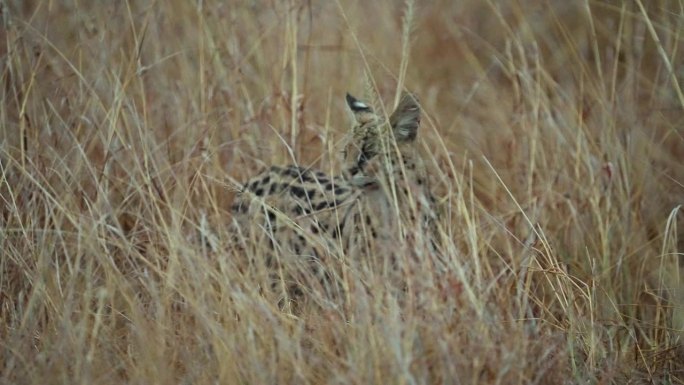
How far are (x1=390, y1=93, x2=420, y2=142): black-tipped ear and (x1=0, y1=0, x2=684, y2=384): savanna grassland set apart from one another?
11cm

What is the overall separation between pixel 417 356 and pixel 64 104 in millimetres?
2032

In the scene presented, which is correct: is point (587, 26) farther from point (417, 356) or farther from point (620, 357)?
point (417, 356)

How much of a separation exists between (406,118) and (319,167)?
988 millimetres

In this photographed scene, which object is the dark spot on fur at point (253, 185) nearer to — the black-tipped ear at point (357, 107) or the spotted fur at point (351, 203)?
the spotted fur at point (351, 203)

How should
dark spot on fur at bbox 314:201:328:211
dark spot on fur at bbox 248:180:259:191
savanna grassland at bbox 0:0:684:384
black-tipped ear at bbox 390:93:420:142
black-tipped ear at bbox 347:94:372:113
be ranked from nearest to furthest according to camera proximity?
1. savanna grassland at bbox 0:0:684:384
2. black-tipped ear at bbox 390:93:420:142
3. black-tipped ear at bbox 347:94:372:113
4. dark spot on fur at bbox 314:201:328:211
5. dark spot on fur at bbox 248:180:259:191

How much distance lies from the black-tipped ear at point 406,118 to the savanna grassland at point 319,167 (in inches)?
4.2

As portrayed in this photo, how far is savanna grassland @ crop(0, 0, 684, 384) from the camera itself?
290 cm

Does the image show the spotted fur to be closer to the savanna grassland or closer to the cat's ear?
the cat's ear

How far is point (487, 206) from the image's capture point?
184 inches

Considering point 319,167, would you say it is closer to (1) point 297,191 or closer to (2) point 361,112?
(1) point 297,191

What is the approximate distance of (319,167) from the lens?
179 inches

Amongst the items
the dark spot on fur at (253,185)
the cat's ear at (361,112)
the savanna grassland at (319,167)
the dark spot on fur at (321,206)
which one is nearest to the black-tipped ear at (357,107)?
the cat's ear at (361,112)

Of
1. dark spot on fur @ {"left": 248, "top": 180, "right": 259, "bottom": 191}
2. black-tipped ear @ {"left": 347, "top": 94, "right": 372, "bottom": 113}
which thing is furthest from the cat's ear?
dark spot on fur @ {"left": 248, "top": 180, "right": 259, "bottom": 191}

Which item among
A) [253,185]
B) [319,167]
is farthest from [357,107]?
[319,167]
